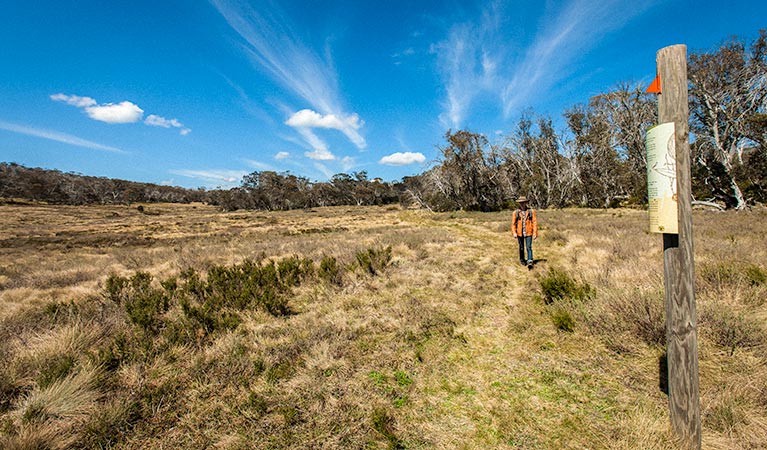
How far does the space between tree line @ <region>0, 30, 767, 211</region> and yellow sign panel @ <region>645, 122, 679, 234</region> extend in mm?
18202

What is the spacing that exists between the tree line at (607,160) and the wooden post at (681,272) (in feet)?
59.3

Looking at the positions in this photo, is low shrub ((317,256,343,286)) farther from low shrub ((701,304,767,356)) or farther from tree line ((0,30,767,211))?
tree line ((0,30,767,211))

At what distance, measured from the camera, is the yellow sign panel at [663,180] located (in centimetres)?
191

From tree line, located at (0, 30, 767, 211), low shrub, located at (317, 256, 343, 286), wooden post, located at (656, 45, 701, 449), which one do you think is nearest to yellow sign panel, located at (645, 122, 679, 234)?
wooden post, located at (656, 45, 701, 449)

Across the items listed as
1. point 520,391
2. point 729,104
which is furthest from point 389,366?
point 729,104

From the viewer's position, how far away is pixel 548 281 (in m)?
5.35

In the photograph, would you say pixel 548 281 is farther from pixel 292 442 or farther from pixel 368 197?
pixel 368 197

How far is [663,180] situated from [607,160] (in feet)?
128

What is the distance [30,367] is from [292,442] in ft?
11.2

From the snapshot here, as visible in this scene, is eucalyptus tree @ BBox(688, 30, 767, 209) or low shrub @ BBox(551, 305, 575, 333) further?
eucalyptus tree @ BBox(688, 30, 767, 209)

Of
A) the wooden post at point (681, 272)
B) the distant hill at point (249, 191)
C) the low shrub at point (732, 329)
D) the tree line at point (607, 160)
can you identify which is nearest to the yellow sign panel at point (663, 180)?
the wooden post at point (681, 272)

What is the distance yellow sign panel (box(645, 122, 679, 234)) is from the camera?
191 cm

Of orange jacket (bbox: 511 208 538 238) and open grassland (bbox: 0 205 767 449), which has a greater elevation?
orange jacket (bbox: 511 208 538 238)

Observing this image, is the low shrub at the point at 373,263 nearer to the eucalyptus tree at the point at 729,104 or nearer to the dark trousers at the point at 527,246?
the dark trousers at the point at 527,246
